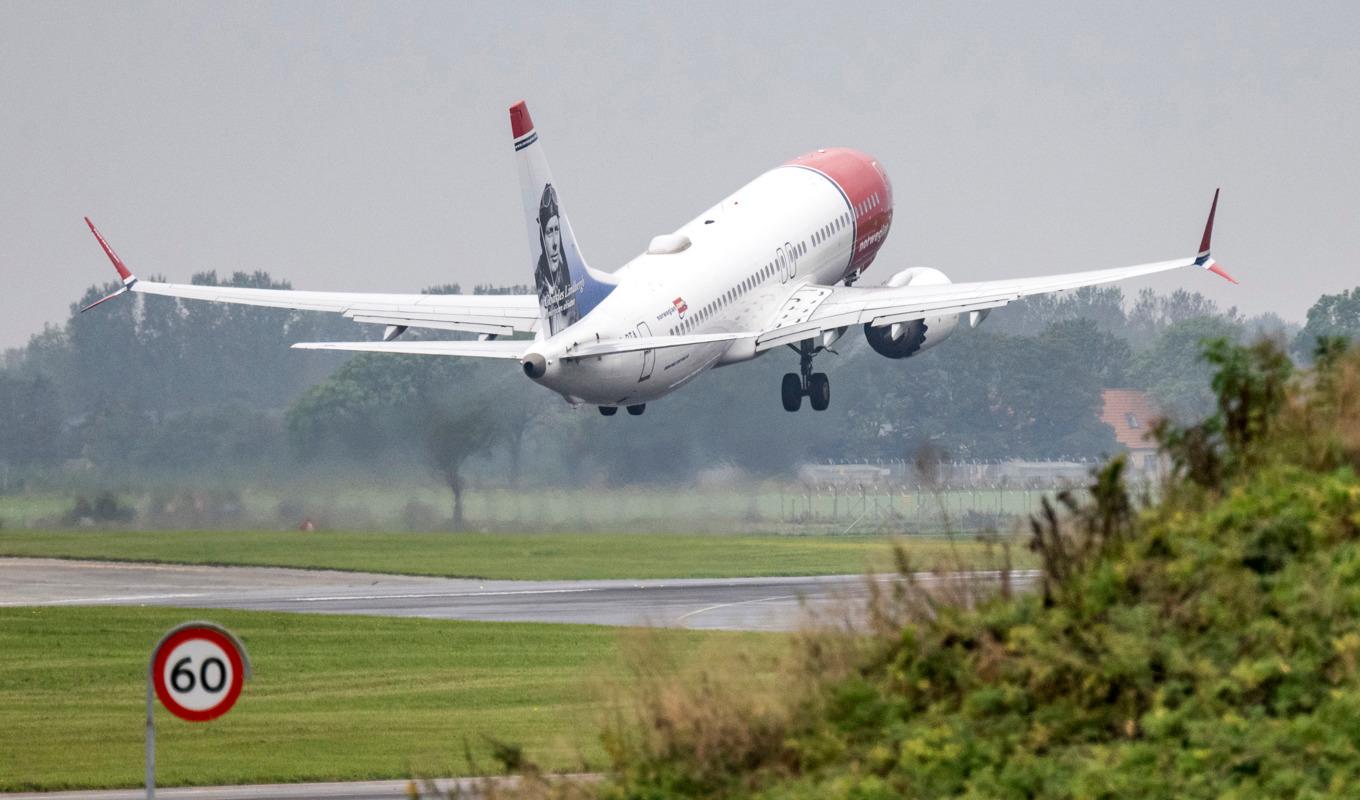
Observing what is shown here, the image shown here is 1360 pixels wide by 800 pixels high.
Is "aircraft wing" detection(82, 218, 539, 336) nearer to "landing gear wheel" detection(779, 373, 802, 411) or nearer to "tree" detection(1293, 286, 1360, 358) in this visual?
"landing gear wheel" detection(779, 373, 802, 411)

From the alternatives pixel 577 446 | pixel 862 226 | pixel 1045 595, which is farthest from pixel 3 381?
pixel 1045 595

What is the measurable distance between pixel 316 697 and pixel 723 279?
74.8ft

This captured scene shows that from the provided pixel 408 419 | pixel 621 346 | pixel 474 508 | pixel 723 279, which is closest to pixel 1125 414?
pixel 474 508

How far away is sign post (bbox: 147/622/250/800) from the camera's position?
59.2 ft

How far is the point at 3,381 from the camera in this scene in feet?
265

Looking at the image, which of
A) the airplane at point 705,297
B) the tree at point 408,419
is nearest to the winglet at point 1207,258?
the airplane at point 705,297

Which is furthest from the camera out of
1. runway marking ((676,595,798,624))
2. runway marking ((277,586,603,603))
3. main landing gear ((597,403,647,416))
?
runway marking ((277,586,603,603))

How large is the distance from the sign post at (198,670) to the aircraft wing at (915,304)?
42.4 m

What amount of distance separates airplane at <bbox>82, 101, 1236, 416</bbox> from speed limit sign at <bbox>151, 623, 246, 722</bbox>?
30536 mm

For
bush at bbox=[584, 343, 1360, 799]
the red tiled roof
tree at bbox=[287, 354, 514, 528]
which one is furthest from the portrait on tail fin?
the red tiled roof

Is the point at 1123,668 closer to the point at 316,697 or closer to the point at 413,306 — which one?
the point at 316,697

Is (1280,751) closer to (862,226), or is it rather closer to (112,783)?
(112,783)

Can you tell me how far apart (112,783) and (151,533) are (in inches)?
1913

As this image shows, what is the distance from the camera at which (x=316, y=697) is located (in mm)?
38312
